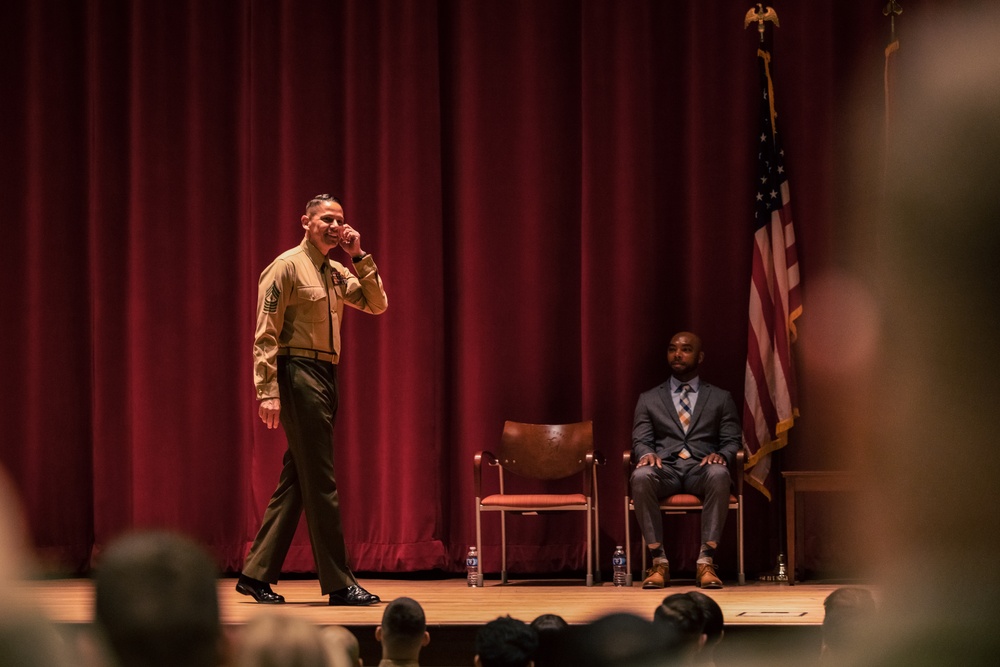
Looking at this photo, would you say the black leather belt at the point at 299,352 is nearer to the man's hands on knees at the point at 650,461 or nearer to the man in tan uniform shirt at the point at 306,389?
the man in tan uniform shirt at the point at 306,389

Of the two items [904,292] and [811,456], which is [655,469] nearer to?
[811,456]

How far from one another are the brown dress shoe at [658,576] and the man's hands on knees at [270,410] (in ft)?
7.07

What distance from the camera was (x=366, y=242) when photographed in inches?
260

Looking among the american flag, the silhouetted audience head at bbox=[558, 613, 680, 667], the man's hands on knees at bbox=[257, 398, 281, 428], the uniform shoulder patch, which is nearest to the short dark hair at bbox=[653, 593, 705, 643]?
the silhouetted audience head at bbox=[558, 613, 680, 667]

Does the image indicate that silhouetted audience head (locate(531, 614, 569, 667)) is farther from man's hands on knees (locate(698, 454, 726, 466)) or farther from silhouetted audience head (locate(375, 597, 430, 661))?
man's hands on knees (locate(698, 454, 726, 466))

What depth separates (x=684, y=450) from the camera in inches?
238

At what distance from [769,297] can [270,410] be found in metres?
2.85

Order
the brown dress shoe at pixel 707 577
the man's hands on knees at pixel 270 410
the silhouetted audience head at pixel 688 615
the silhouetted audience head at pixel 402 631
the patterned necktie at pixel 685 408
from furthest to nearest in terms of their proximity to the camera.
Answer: the patterned necktie at pixel 685 408 < the brown dress shoe at pixel 707 577 < the man's hands on knees at pixel 270 410 < the silhouetted audience head at pixel 402 631 < the silhouetted audience head at pixel 688 615

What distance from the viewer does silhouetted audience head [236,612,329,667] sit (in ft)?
2.09

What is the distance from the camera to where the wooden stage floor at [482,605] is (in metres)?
4.26

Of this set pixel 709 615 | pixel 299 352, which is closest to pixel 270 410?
pixel 299 352

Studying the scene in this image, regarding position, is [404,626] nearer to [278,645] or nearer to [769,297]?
[278,645]

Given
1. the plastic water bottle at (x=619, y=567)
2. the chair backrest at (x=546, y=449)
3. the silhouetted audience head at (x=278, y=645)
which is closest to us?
the silhouetted audience head at (x=278, y=645)

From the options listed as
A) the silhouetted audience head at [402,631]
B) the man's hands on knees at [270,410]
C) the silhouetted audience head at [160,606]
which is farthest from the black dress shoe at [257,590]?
the silhouetted audience head at [160,606]
